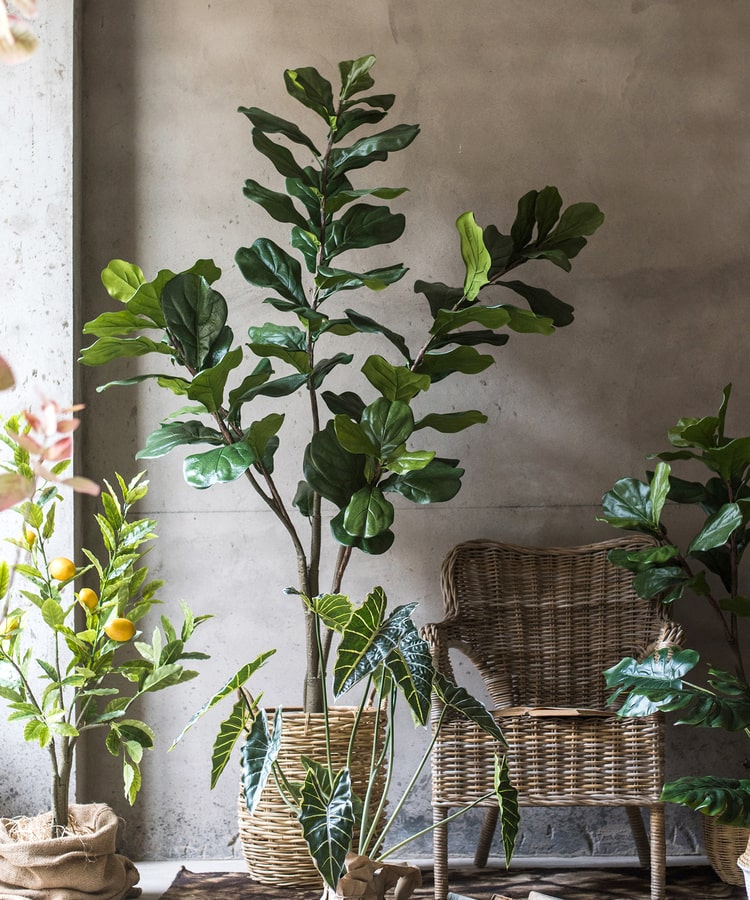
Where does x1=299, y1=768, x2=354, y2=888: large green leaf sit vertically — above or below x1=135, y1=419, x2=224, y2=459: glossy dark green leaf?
below

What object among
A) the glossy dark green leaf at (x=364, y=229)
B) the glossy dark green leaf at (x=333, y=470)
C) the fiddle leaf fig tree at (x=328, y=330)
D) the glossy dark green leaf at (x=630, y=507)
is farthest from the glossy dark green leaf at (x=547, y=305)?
the glossy dark green leaf at (x=333, y=470)

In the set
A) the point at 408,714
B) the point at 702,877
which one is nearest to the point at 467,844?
the point at 408,714

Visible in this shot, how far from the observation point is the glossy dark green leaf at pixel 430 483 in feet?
7.53

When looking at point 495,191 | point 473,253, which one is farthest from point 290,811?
point 495,191

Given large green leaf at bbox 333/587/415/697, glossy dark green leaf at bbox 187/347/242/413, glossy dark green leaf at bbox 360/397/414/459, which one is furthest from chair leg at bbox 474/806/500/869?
glossy dark green leaf at bbox 187/347/242/413

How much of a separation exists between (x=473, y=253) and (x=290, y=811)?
1.54 metres

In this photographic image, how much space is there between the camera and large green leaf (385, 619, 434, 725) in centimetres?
196

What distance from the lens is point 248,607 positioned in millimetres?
2973

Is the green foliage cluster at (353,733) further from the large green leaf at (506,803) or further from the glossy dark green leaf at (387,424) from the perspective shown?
the glossy dark green leaf at (387,424)

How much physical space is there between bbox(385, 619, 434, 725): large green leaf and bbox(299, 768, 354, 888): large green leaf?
8.4 inches

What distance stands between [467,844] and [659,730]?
34.3 inches

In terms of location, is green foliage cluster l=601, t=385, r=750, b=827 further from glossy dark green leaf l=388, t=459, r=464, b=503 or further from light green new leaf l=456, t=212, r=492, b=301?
light green new leaf l=456, t=212, r=492, b=301

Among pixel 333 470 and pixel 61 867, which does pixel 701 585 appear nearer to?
pixel 333 470

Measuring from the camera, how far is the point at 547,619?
2.75m
